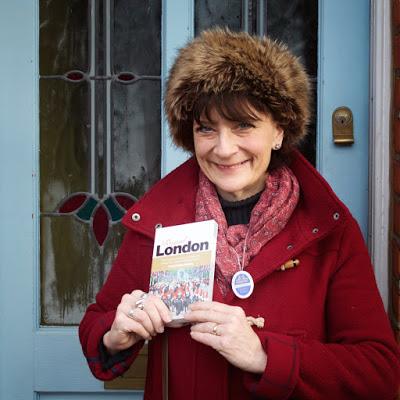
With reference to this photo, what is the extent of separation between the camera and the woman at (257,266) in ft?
5.46

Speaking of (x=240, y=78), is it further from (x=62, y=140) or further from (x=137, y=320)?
(x=62, y=140)

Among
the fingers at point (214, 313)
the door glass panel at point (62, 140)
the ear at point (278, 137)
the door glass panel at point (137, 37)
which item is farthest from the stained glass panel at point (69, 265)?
the fingers at point (214, 313)

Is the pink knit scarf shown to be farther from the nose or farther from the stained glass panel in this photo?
the stained glass panel

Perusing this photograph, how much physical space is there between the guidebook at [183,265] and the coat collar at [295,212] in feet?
0.46

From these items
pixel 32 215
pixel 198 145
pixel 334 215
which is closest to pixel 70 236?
pixel 32 215

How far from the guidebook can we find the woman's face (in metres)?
0.15

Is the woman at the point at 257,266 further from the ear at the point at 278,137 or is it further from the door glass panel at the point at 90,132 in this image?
the door glass panel at the point at 90,132

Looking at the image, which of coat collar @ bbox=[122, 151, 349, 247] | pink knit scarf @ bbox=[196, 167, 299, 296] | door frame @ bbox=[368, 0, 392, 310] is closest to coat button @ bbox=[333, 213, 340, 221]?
coat collar @ bbox=[122, 151, 349, 247]

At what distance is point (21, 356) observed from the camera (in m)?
2.80

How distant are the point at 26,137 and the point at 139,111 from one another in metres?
0.45

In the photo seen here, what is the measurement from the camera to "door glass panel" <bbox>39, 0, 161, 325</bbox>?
2.71m

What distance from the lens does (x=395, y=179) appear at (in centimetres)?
235

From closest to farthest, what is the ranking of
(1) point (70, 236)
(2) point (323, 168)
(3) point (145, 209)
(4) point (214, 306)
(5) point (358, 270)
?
(4) point (214, 306) → (5) point (358, 270) → (3) point (145, 209) → (2) point (323, 168) → (1) point (70, 236)

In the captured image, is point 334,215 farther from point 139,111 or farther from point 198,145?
point 139,111
